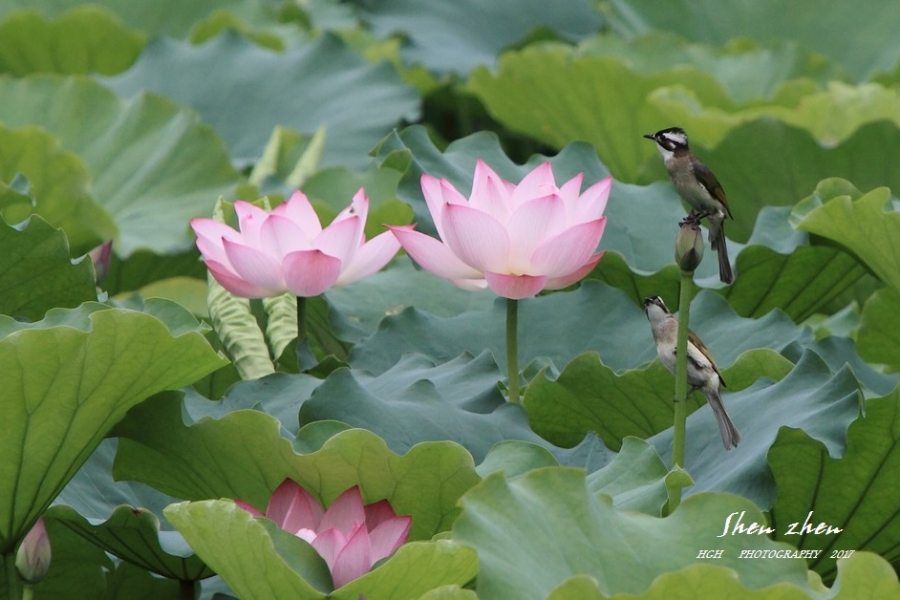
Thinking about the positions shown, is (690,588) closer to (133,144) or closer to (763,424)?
(763,424)

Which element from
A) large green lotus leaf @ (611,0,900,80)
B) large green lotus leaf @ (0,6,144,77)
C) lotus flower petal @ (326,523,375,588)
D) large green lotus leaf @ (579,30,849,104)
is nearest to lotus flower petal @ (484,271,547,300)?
lotus flower petal @ (326,523,375,588)

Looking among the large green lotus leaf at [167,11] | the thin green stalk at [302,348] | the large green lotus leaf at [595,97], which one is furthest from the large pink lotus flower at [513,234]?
the large green lotus leaf at [167,11]

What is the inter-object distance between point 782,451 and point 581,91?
172cm

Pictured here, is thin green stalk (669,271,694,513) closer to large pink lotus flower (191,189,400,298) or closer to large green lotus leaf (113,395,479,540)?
large green lotus leaf (113,395,479,540)

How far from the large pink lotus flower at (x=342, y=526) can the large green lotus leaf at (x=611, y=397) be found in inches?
11.8

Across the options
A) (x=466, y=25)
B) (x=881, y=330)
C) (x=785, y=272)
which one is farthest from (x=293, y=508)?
(x=466, y=25)

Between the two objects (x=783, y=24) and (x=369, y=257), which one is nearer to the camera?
(x=369, y=257)

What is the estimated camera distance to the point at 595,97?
282 cm

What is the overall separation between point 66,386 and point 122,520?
130mm

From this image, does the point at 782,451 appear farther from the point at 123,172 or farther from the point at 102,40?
the point at 102,40

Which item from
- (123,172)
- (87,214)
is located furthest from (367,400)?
(123,172)

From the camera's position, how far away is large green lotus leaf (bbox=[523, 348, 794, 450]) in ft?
4.39

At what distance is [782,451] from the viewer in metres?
1.20

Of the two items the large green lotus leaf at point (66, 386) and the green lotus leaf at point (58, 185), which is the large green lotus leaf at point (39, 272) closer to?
the large green lotus leaf at point (66, 386)
